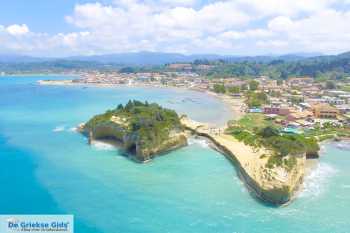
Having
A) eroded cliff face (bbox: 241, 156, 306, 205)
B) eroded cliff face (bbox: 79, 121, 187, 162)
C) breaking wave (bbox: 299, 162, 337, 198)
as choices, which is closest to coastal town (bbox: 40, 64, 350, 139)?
breaking wave (bbox: 299, 162, 337, 198)

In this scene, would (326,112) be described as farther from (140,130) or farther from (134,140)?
(134,140)

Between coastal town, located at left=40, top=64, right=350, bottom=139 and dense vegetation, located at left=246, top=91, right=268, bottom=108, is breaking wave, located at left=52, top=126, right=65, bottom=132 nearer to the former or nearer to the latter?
coastal town, located at left=40, top=64, right=350, bottom=139

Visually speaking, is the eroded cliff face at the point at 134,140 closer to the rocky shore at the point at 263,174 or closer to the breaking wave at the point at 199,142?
the breaking wave at the point at 199,142

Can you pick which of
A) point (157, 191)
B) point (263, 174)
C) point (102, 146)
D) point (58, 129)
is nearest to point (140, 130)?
point (102, 146)

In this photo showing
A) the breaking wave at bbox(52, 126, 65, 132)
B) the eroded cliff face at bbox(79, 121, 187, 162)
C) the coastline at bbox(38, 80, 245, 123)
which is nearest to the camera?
the eroded cliff face at bbox(79, 121, 187, 162)

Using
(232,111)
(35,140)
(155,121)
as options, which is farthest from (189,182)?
(232,111)

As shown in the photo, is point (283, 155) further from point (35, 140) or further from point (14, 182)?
point (35, 140)

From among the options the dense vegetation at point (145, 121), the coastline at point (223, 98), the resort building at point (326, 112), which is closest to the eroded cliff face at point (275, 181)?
the dense vegetation at point (145, 121)
